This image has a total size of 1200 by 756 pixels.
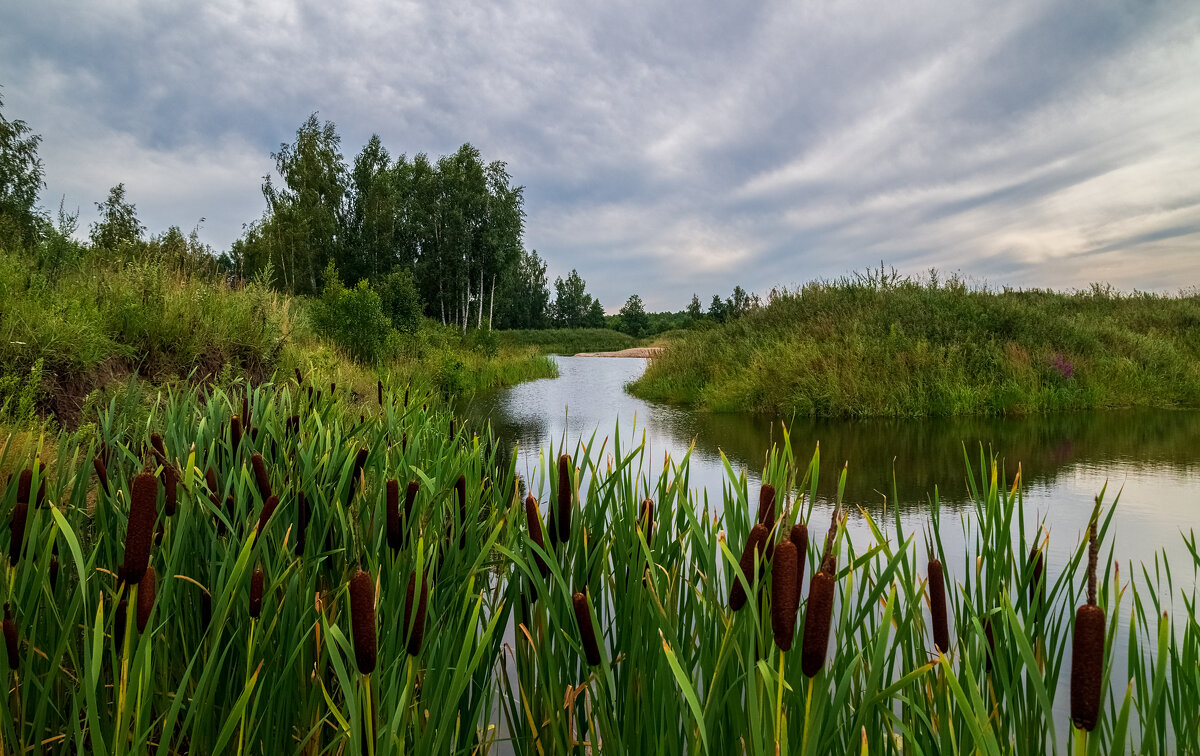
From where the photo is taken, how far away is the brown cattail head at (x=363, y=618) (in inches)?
29.0

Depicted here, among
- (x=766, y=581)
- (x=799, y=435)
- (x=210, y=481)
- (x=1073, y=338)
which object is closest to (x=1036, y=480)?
(x=799, y=435)

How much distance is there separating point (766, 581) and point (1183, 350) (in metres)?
18.3

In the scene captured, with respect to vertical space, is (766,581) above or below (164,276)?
below

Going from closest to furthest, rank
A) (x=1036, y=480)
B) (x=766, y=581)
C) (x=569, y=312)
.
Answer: (x=766, y=581) → (x=1036, y=480) → (x=569, y=312)

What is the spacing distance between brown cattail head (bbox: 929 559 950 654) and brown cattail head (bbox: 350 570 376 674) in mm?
846

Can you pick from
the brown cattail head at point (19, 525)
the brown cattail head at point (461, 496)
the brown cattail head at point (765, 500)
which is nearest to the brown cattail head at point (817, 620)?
the brown cattail head at point (765, 500)

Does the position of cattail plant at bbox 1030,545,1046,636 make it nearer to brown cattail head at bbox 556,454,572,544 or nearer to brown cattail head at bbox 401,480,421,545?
brown cattail head at bbox 556,454,572,544

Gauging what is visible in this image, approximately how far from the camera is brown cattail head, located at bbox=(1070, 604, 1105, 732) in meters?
0.65

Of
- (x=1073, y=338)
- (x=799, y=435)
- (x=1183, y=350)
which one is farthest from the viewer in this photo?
(x=1183, y=350)

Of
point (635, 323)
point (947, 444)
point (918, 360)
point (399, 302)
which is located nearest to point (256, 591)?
point (947, 444)

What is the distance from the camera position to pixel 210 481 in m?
1.79

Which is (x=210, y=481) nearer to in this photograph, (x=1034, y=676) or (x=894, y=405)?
(x=1034, y=676)

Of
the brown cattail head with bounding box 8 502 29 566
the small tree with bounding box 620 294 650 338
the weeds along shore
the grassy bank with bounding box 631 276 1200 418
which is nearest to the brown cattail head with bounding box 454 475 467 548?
the weeds along shore

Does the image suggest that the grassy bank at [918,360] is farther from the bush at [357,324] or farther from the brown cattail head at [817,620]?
the brown cattail head at [817,620]
